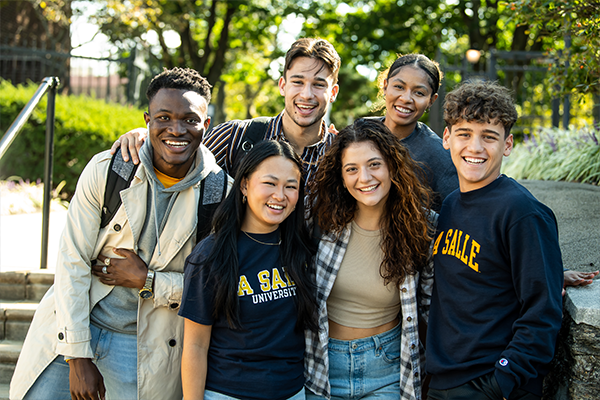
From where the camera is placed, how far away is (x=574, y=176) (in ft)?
16.2

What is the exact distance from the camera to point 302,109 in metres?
3.33

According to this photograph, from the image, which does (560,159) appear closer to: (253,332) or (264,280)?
(264,280)

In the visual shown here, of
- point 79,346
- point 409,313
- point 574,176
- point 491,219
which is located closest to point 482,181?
point 491,219

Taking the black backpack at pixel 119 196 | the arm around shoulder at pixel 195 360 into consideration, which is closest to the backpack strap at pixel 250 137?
the black backpack at pixel 119 196

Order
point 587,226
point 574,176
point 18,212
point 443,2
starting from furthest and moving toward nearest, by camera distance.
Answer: point 443,2 < point 18,212 < point 574,176 < point 587,226

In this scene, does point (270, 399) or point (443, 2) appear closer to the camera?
point (270, 399)

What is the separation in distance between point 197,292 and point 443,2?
48.8 feet

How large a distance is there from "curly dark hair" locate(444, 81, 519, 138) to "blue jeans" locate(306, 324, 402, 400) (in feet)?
4.04

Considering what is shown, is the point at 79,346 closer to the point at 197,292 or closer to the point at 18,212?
the point at 197,292

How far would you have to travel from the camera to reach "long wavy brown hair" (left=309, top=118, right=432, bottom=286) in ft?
8.44

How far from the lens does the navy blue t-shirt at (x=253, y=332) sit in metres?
2.30

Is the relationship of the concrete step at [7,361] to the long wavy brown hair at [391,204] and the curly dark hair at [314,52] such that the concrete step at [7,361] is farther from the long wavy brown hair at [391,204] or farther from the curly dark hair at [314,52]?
the curly dark hair at [314,52]

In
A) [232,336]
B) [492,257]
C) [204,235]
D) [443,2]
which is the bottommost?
[232,336]

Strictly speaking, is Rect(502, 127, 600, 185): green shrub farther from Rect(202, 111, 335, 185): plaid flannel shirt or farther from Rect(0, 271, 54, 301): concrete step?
Rect(0, 271, 54, 301): concrete step
